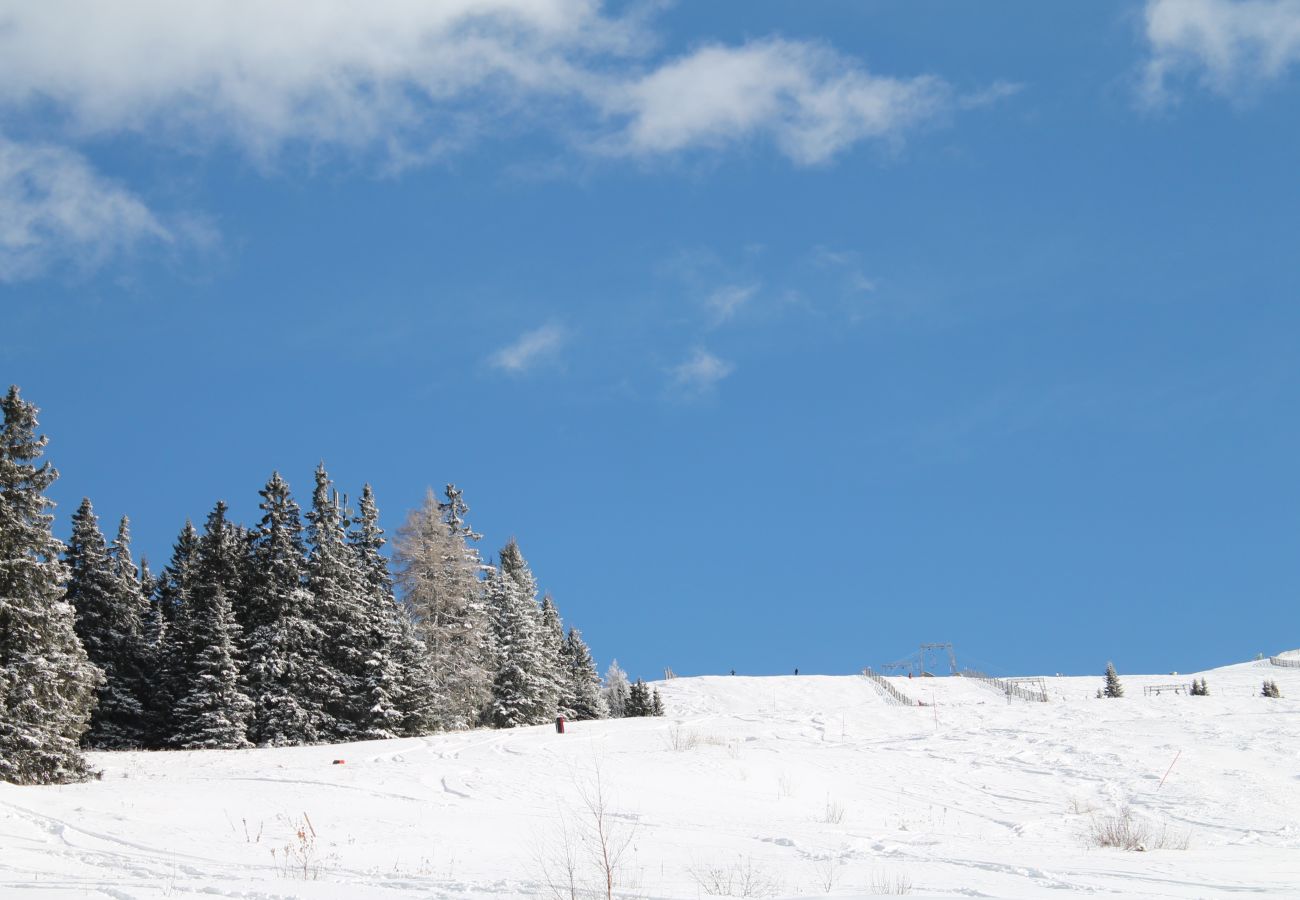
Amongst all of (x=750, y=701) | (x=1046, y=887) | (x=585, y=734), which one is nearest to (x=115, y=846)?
(x=1046, y=887)

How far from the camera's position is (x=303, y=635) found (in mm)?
44781

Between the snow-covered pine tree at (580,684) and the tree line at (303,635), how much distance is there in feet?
19.5

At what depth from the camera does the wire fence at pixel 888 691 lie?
59.7 m

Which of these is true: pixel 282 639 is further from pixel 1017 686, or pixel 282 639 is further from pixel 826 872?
pixel 1017 686

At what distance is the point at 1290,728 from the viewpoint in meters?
36.4

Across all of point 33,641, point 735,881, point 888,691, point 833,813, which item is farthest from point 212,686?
point 888,691

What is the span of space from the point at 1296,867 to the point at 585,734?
89.3 feet

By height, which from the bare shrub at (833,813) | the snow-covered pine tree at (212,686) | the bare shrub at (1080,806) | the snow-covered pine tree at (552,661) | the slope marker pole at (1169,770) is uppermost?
the snow-covered pine tree at (552,661)

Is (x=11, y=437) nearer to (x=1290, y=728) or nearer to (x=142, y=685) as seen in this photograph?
(x=142, y=685)

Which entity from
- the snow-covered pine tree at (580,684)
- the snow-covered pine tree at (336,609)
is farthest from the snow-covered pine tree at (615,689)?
the snow-covered pine tree at (336,609)

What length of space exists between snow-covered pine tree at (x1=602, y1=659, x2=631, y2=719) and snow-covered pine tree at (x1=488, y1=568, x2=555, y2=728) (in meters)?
22.7

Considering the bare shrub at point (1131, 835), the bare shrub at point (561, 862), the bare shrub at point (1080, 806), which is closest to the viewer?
the bare shrub at point (561, 862)

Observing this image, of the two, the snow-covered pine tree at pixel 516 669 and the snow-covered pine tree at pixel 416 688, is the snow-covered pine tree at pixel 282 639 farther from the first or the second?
the snow-covered pine tree at pixel 516 669

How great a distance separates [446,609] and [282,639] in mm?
8857
